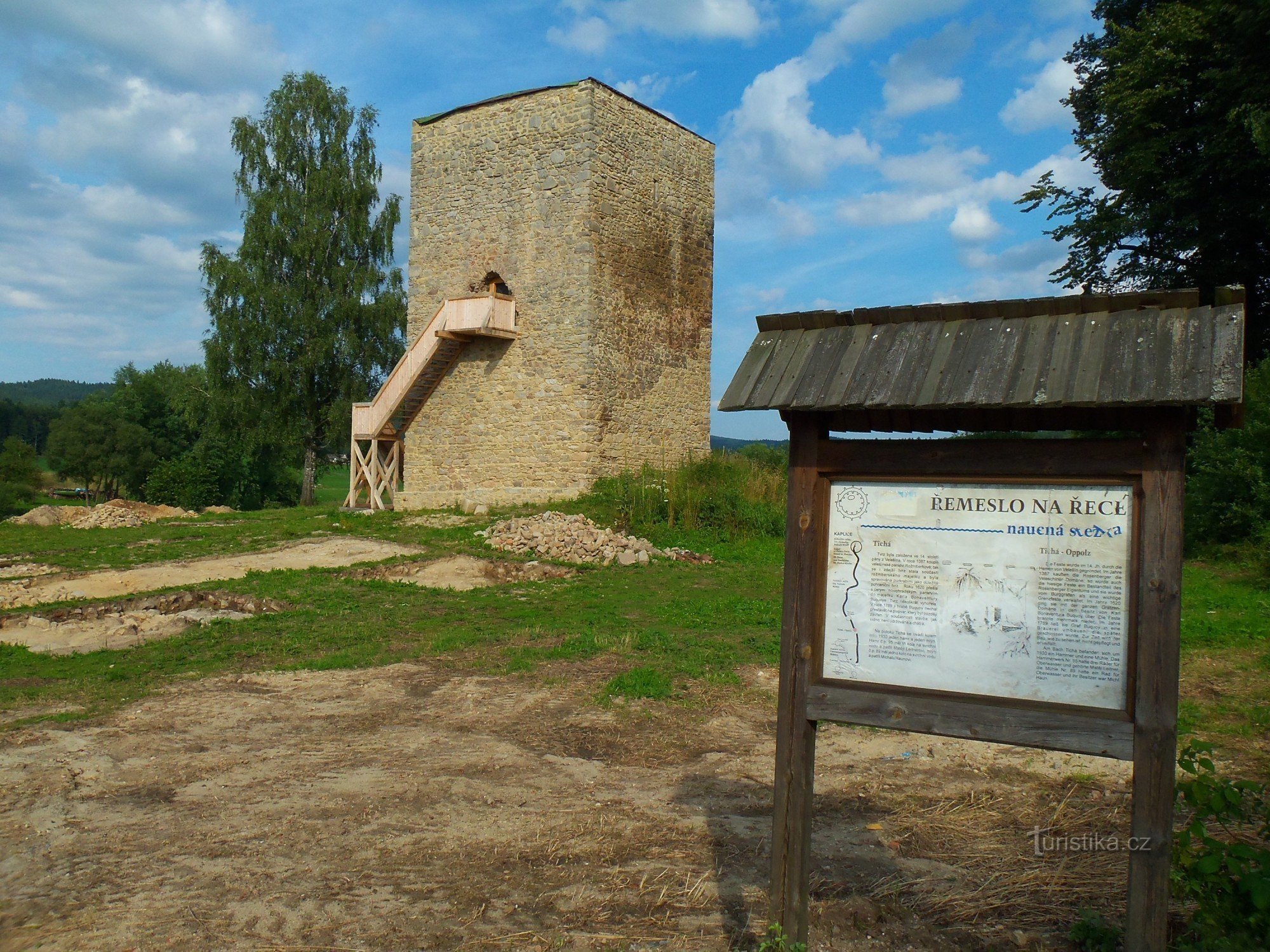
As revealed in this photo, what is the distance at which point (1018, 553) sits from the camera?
123 inches

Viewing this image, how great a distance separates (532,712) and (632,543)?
877 centimetres

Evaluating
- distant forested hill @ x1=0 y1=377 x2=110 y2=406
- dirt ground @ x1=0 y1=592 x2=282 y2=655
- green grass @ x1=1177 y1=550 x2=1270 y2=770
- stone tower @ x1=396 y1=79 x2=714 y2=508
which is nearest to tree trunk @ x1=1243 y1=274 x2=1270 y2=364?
green grass @ x1=1177 y1=550 x2=1270 y2=770

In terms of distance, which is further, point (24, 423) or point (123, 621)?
point (24, 423)

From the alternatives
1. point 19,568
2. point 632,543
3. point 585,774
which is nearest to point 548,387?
point 632,543

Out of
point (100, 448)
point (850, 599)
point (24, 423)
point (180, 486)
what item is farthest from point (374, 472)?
point (24, 423)

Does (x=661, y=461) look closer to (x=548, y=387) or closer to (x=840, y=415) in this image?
(x=548, y=387)

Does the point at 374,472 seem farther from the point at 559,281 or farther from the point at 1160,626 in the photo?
the point at 1160,626

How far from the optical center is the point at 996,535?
317 centimetres

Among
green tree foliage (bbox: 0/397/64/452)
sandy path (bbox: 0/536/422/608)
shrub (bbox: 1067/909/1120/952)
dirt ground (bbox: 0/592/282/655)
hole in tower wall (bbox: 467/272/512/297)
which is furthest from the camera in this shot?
green tree foliage (bbox: 0/397/64/452)

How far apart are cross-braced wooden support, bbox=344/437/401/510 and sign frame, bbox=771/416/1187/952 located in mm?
20648

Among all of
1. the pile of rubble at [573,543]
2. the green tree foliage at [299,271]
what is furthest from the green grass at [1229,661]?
the green tree foliage at [299,271]

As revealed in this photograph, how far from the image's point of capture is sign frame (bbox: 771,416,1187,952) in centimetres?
295

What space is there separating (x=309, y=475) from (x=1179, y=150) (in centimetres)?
2655

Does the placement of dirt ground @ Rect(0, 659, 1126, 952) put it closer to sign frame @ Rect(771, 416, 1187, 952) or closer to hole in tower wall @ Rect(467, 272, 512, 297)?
sign frame @ Rect(771, 416, 1187, 952)
